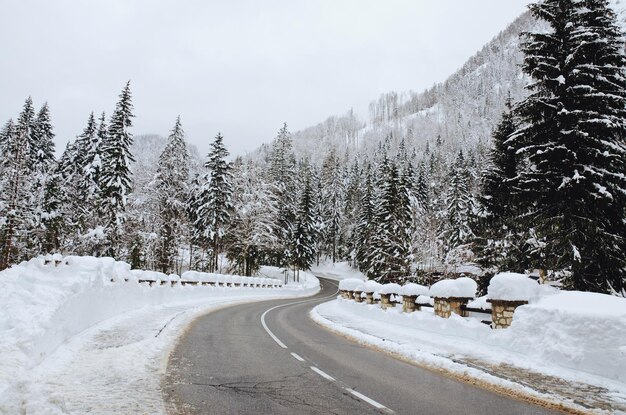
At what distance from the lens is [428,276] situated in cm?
4059

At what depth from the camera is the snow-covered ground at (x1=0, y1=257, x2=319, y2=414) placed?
17.7 ft

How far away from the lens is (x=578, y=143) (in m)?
16.0

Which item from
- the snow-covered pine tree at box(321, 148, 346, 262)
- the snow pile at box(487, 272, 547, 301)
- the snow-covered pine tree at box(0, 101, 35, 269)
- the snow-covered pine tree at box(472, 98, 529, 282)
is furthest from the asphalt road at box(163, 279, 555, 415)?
the snow-covered pine tree at box(321, 148, 346, 262)

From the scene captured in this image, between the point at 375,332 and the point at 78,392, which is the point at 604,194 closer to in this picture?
the point at 375,332

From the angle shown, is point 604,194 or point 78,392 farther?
point 604,194

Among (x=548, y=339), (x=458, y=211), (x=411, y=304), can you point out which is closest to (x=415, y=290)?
(x=411, y=304)

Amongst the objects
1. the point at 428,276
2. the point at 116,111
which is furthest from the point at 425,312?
the point at 116,111

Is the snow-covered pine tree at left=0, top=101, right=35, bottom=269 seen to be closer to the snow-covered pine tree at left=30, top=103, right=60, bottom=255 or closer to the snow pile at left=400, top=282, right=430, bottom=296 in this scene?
the snow-covered pine tree at left=30, top=103, right=60, bottom=255

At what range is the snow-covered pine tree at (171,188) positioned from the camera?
1652 inches

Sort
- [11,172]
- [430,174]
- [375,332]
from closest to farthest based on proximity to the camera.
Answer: [375,332] < [11,172] < [430,174]

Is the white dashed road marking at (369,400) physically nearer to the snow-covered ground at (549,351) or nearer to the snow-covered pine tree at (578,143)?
the snow-covered ground at (549,351)

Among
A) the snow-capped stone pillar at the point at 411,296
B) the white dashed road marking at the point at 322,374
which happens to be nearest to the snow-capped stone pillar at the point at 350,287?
the snow-capped stone pillar at the point at 411,296

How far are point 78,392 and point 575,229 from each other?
1614cm

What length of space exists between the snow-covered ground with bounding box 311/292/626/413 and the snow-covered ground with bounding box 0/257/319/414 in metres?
5.98
